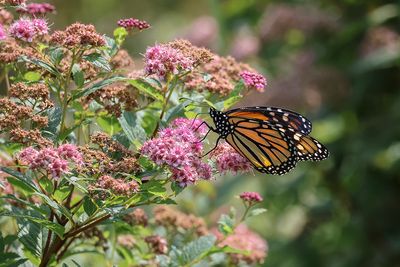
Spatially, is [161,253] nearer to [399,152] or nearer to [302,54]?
[399,152]

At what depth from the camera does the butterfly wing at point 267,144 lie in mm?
2391

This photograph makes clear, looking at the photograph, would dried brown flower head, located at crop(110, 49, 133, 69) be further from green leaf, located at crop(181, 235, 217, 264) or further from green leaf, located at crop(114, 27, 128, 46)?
green leaf, located at crop(181, 235, 217, 264)

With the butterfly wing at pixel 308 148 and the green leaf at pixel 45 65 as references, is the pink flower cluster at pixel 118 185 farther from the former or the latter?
the butterfly wing at pixel 308 148

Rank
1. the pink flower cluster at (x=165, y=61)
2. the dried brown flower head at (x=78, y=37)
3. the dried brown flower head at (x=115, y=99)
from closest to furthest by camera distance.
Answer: the dried brown flower head at (x=78, y=37)
the pink flower cluster at (x=165, y=61)
the dried brown flower head at (x=115, y=99)

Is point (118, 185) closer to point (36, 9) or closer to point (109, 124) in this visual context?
point (109, 124)

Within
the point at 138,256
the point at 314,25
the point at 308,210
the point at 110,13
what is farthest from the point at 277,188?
the point at 110,13

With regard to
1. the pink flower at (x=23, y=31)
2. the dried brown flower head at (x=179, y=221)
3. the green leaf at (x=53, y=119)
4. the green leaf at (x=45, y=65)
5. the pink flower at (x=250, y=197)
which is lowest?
the pink flower at (x=250, y=197)

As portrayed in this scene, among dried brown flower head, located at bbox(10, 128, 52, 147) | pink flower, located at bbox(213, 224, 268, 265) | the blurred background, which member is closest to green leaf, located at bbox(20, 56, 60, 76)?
dried brown flower head, located at bbox(10, 128, 52, 147)

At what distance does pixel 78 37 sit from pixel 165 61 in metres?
0.23

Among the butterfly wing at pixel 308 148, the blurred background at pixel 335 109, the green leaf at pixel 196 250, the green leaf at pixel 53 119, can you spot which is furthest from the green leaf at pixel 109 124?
the blurred background at pixel 335 109

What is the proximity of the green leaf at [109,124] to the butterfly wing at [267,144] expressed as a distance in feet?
1.27

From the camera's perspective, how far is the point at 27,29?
1.88 meters

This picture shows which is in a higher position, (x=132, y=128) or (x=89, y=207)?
(x=132, y=128)

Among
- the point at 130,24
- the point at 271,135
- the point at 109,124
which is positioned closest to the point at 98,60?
the point at 130,24
